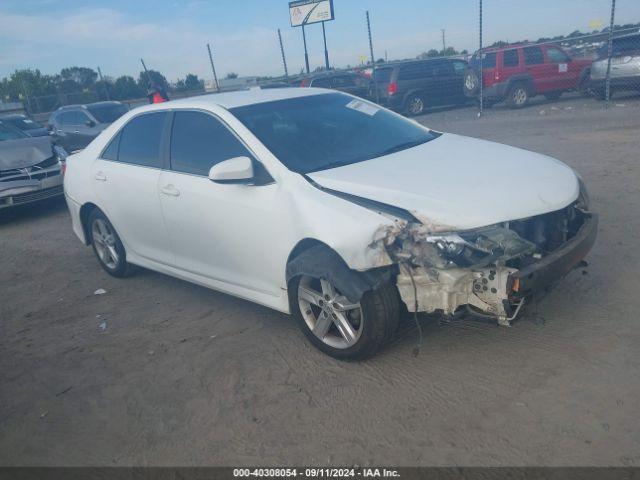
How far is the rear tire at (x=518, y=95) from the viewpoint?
14.8m

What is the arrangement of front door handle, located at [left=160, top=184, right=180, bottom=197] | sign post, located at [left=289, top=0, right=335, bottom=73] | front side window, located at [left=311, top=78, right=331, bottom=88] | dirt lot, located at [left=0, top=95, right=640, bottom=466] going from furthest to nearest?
1. sign post, located at [left=289, top=0, right=335, bottom=73]
2. front side window, located at [left=311, top=78, right=331, bottom=88]
3. front door handle, located at [left=160, top=184, right=180, bottom=197]
4. dirt lot, located at [left=0, top=95, right=640, bottom=466]

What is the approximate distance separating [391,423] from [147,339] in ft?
6.86

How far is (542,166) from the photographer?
3697mm

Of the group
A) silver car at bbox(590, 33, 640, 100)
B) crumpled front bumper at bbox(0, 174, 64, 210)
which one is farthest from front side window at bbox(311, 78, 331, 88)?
crumpled front bumper at bbox(0, 174, 64, 210)

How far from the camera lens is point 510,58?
14.8 meters

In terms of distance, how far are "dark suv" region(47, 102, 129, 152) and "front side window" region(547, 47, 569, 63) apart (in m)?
11.8

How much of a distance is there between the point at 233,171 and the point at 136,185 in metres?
1.49

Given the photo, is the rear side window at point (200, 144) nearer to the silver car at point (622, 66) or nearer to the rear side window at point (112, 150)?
the rear side window at point (112, 150)

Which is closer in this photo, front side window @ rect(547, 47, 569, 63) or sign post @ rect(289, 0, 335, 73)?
front side window @ rect(547, 47, 569, 63)

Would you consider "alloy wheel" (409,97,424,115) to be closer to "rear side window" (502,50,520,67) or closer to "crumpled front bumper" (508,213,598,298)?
"rear side window" (502,50,520,67)

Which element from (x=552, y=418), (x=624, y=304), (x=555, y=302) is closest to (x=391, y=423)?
(x=552, y=418)

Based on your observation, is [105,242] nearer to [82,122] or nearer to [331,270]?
[331,270]

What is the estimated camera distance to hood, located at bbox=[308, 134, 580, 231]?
299cm

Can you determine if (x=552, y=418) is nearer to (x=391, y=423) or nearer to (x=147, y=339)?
(x=391, y=423)
